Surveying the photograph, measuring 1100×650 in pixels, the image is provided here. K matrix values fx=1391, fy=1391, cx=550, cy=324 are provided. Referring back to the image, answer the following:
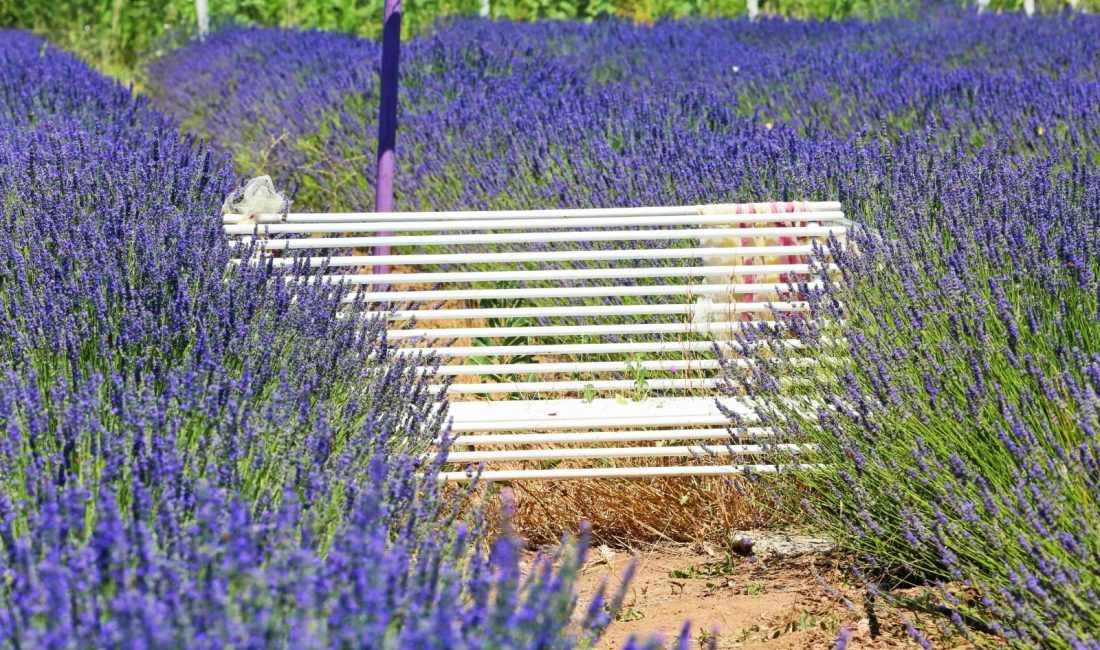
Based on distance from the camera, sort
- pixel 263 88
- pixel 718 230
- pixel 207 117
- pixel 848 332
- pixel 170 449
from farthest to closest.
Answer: pixel 207 117 < pixel 263 88 < pixel 718 230 < pixel 848 332 < pixel 170 449

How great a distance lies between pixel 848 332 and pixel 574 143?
2.51 m

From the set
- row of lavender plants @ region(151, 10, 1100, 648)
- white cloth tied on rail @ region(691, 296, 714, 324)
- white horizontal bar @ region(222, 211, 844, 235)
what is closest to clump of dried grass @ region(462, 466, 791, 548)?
row of lavender plants @ region(151, 10, 1100, 648)

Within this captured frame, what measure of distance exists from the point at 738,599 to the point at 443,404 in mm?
753

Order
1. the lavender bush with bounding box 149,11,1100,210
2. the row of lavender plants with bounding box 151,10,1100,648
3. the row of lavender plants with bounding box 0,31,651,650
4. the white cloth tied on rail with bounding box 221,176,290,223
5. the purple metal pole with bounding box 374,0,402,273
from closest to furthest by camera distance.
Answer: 1. the row of lavender plants with bounding box 0,31,651,650
2. the row of lavender plants with bounding box 151,10,1100,648
3. the white cloth tied on rail with bounding box 221,176,290,223
4. the purple metal pole with bounding box 374,0,402,273
5. the lavender bush with bounding box 149,11,1100,210

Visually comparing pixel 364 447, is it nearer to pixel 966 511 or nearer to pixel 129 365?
pixel 129 365

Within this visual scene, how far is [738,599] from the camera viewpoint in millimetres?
2947

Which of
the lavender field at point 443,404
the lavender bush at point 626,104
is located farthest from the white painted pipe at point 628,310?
the lavender bush at point 626,104

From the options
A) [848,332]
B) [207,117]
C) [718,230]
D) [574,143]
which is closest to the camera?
[848,332]

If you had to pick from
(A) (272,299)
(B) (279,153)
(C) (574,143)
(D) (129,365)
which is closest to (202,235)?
(A) (272,299)

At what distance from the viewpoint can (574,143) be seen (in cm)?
507

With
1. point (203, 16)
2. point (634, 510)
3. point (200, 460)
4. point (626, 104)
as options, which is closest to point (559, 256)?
point (634, 510)

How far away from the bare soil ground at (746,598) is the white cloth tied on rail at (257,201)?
1263 millimetres

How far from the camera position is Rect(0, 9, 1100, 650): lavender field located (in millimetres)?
1414

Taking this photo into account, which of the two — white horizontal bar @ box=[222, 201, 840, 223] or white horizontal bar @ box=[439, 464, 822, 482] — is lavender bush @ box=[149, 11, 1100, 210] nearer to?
white horizontal bar @ box=[222, 201, 840, 223]
